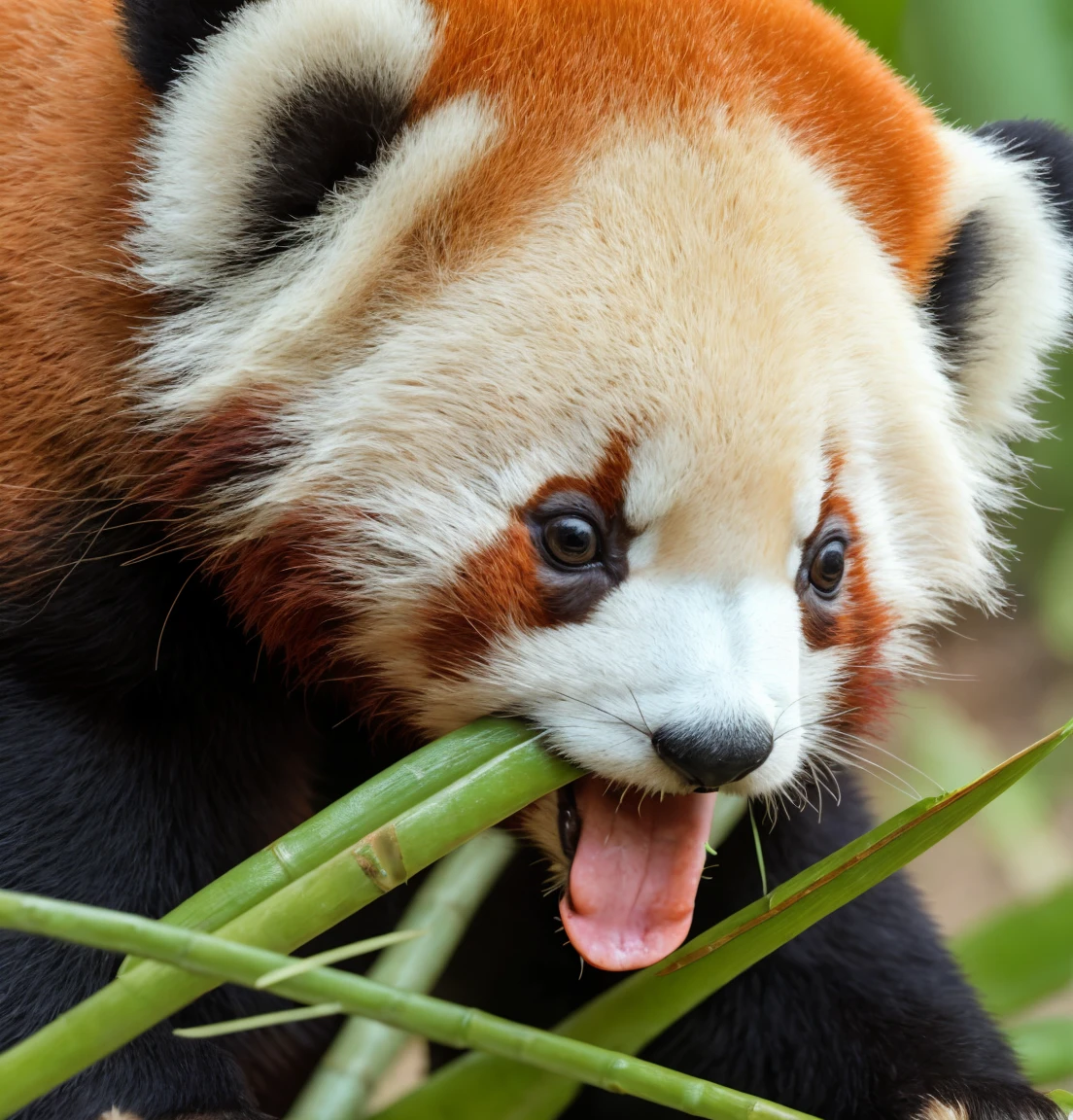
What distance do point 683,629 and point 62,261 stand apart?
1.06m

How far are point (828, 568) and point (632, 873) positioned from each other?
1.76 ft

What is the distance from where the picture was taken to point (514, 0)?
6.75 ft

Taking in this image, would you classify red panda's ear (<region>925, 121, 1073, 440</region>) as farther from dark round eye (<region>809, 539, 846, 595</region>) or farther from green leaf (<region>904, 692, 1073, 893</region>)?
green leaf (<region>904, 692, 1073, 893</region>)

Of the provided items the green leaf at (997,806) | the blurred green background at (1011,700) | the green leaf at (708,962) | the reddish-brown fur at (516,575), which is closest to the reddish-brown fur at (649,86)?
the reddish-brown fur at (516,575)

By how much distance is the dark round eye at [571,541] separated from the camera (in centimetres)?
191

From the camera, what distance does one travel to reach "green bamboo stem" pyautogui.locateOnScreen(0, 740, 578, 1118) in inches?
59.3

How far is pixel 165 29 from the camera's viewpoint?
192 centimetres

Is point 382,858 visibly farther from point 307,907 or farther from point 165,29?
point 165,29

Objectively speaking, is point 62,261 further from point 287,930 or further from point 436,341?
point 287,930

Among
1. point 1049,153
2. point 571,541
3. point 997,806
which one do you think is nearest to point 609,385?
point 571,541

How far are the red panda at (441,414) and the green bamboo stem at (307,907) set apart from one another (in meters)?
0.13

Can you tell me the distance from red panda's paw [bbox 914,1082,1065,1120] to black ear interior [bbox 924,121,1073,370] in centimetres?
124

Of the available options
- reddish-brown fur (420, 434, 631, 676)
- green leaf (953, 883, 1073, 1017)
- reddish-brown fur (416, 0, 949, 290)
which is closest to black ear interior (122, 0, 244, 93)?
reddish-brown fur (416, 0, 949, 290)

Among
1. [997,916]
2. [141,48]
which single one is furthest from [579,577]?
[997,916]
